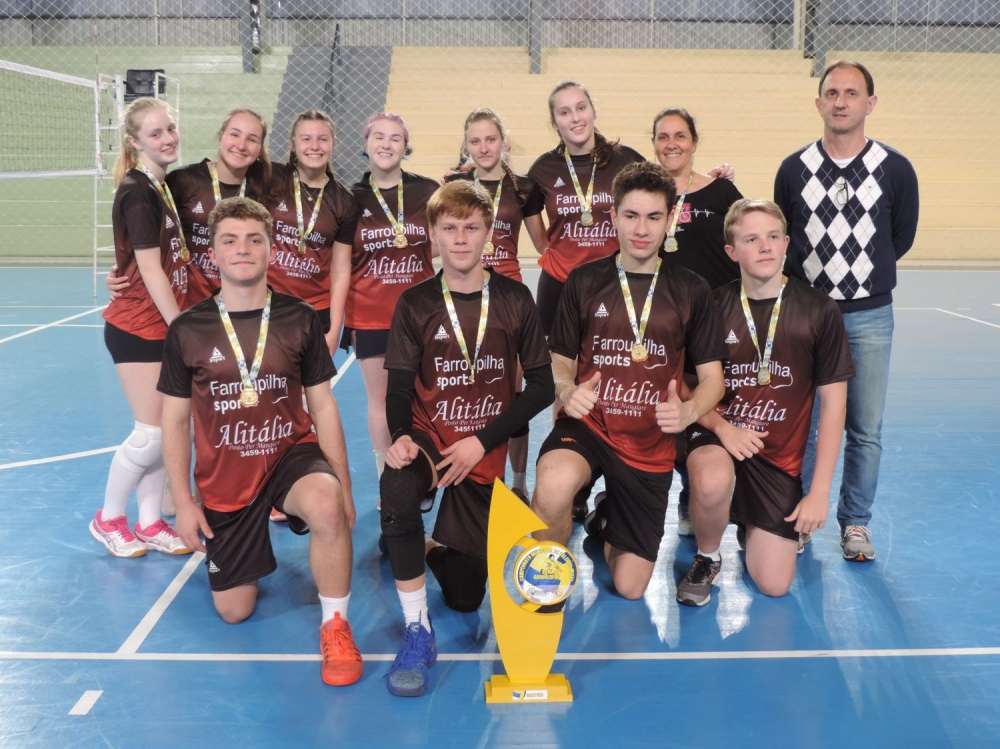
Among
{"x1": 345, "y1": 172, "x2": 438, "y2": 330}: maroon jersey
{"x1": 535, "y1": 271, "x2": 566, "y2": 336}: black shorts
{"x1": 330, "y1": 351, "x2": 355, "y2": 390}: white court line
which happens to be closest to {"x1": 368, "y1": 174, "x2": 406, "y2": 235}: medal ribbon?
{"x1": 345, "y1": 172, "x2": 438, "y2": 330}: maroon jersey

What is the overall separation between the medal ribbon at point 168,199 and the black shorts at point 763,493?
2089 mm

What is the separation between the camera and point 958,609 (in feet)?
10.3

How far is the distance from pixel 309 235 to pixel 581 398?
57.6 inches

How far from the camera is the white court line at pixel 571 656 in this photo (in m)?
2.82

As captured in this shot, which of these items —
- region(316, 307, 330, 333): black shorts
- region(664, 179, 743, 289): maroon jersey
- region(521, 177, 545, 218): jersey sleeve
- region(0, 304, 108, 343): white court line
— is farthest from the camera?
region(0, 304, 108, 343): white court line

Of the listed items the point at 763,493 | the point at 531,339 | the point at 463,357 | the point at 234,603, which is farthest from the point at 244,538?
the point at 763,493

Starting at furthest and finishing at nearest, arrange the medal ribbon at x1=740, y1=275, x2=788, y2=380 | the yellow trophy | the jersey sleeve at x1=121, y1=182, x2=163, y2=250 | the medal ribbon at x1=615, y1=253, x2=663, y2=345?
1. the jersey sleeve at x1=121, y1=182, x2=163, y2=250
2. the medal ribbon at x1=740, y1=275, x2=788, y2=380
3. the medal ribbon at x1=615, y1=253, x2=663, y2=345
4. the yellow trophy

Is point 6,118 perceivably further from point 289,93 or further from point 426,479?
point 426,479

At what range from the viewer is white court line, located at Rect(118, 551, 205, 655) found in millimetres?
2896

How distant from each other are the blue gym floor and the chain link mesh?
10284 millimetres

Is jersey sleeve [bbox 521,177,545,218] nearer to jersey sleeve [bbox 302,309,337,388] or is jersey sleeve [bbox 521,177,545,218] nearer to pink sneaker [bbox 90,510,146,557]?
jersey sleeve [bbox 302,309,337,388]

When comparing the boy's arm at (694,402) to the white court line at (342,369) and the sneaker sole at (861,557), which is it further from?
the white court line at (342,369)

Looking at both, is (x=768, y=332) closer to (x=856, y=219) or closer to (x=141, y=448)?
(x=856, y=219)

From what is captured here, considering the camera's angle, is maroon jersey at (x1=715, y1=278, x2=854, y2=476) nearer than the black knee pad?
No
